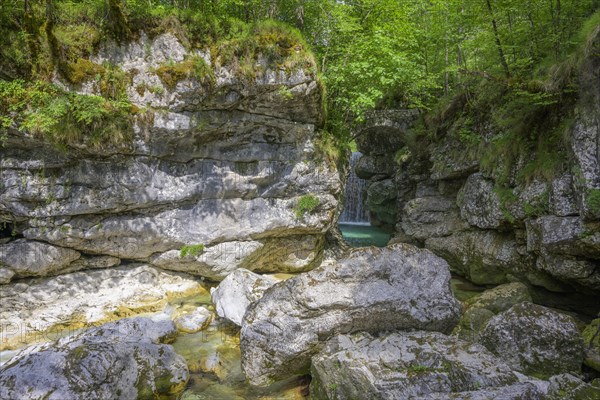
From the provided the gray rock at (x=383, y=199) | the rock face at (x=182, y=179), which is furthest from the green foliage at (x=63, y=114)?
the gray rock at (x=383, y=199)

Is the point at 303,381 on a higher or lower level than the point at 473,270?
lower

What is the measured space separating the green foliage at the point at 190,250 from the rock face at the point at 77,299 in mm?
1015

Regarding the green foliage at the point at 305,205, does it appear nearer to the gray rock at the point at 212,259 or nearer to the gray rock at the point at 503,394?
the gray rock at the point at 212,259

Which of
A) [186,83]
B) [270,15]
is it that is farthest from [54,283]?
[270,15]

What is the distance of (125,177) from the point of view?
28.7ft

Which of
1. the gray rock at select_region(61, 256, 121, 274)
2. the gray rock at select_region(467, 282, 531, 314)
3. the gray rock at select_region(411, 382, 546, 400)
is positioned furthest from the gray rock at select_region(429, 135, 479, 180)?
the gray rock at select_region(61, 256, 121, 274)

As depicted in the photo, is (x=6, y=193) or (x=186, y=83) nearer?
(x=6, y=193)

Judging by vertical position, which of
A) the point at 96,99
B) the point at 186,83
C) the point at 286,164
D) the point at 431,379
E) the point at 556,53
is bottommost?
the point at 431,379

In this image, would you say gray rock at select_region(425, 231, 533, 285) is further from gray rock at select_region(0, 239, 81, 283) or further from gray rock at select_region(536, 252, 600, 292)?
gray rock at select_region(0, 239, 81, 283)

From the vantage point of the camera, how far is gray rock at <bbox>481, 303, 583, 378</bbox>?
213 inches

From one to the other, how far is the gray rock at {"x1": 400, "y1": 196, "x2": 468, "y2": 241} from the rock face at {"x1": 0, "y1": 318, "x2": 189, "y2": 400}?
10481 millimetres

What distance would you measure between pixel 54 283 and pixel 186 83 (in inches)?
258

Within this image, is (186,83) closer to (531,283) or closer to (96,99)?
(96,99)

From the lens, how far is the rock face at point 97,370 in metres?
4.38
